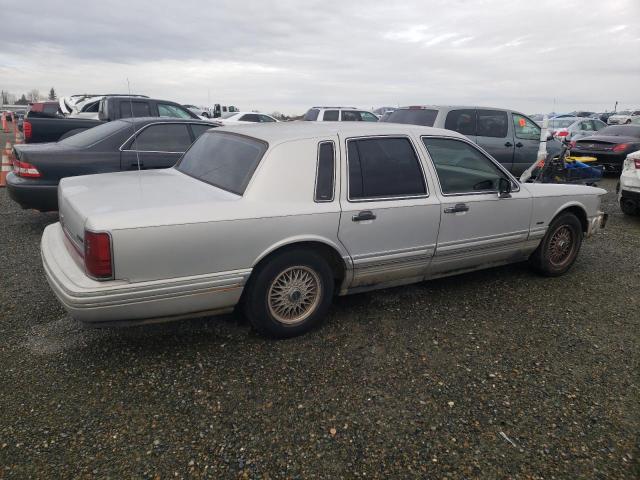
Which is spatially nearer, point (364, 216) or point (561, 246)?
point (364, 216)

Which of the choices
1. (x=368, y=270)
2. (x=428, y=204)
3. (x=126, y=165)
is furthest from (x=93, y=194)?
(x=126, y=165)

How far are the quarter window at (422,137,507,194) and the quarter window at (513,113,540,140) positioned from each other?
222 inches

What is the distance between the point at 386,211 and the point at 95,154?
3.97 meters

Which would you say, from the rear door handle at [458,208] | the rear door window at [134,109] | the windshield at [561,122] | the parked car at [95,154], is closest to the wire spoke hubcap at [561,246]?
the rear door handle at [458,208]

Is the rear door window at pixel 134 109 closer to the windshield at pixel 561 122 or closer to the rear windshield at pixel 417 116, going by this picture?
the rear windshield at pixel 417 116

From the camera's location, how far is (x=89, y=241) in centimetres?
267

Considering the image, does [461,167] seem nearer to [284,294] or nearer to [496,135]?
[284,294]

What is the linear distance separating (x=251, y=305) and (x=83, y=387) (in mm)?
1107

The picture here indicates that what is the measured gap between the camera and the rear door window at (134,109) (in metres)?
10.4

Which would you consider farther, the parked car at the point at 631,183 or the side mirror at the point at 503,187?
the parked car at the point at 631,183

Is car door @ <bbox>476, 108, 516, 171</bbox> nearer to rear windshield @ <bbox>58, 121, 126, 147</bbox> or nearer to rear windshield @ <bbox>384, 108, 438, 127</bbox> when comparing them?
rear windshield @ <bbox>384, 108, 438, 127</bbox>

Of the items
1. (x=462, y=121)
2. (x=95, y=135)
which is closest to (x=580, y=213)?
(x=462, y=121)

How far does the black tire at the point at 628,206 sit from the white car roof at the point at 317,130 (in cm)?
478

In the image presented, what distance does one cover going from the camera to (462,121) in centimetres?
854
